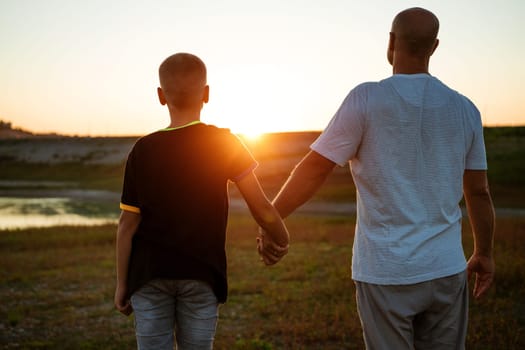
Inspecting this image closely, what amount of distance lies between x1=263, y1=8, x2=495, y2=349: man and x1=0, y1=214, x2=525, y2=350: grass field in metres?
3.67

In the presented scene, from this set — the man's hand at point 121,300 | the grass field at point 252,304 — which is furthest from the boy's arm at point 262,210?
the grass field at point 252,304

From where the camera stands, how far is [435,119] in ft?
7.93

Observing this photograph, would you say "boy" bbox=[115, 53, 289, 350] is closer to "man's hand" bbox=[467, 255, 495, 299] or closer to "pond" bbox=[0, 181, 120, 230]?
"man's hand" bbox=[467, 255, 495, 299]

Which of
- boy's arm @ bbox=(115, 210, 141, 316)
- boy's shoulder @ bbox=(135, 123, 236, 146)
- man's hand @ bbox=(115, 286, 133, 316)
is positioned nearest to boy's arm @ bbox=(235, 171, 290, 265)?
boy's shoulder @ bbox=(135, 123, 236, 146)

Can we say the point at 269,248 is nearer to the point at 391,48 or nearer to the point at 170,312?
the point at 170,312

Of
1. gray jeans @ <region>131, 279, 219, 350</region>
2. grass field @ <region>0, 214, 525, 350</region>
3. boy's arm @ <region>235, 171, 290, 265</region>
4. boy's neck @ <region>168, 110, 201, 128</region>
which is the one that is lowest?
grass field @ <region>0, 214, 525, 350</region>

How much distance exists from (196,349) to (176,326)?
0.17 metres

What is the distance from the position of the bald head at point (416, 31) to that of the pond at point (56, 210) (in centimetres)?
2235

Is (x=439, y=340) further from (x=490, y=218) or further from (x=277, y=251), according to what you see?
(x=277, y=251)

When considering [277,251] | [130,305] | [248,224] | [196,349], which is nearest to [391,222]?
[277,251]

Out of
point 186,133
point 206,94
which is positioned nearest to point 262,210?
point 186,133

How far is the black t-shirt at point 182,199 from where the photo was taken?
264 centimetres

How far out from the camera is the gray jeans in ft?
8.72

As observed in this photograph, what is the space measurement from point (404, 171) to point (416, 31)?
2.15 ft
